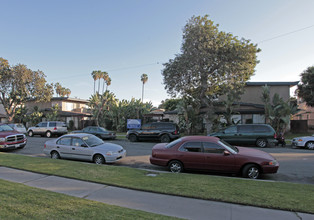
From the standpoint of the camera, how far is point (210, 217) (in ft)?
12.1

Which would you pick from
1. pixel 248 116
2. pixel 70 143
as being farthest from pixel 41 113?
pixel 248 116

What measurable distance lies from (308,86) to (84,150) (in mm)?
27163

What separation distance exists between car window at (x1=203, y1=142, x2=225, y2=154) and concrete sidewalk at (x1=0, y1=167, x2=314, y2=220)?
2.81 metres

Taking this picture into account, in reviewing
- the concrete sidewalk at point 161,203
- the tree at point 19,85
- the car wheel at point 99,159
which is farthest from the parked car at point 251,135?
the tree at point 19,85

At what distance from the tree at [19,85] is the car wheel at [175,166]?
33.3 meters

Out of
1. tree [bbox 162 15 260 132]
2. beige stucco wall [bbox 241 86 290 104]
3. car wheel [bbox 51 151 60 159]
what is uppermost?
tree [bbox 162 15 260 132]

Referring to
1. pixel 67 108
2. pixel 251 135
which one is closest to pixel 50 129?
pixel 67 108

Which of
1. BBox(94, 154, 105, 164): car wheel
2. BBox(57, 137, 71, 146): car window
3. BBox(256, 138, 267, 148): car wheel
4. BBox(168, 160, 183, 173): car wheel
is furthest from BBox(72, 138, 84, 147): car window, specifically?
BBox(256, 138, 267, 148): car wheel

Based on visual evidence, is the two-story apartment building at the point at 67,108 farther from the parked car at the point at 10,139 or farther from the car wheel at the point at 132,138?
the parked car at the point at 10,139

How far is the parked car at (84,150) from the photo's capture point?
8.53 meters

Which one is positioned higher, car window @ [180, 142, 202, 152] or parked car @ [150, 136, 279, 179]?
car window @ [180, 142, 202, 152]

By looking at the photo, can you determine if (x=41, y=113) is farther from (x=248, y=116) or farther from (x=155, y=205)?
(x=155, y=205)

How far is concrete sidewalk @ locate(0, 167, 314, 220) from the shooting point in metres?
3.77

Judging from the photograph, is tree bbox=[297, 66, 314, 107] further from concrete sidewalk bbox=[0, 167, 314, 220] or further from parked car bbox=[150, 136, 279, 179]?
concrete sidewalk bbox=[0, 167, 314, 220]
